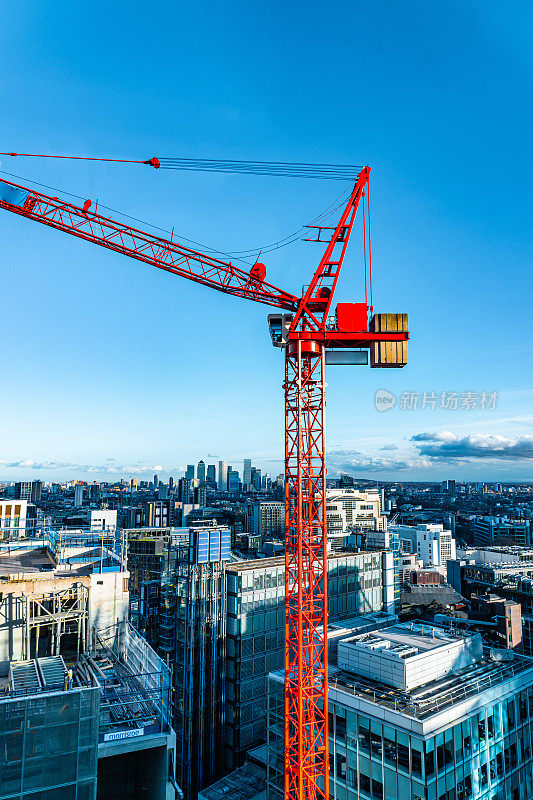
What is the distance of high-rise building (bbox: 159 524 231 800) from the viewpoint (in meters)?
38.1

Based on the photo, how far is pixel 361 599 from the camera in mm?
52094

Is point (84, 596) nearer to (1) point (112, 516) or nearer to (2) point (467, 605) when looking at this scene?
(2) point (467, 605)

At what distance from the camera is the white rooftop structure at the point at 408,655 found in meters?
26.3

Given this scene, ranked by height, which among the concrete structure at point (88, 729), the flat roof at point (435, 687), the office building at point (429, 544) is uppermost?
the concrete structure at point (88, 729)

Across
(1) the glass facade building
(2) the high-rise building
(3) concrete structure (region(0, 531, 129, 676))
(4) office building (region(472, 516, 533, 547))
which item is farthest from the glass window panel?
(4) office building (region(472, 516, 533, 547))

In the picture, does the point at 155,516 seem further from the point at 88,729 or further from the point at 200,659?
the point at 88,729

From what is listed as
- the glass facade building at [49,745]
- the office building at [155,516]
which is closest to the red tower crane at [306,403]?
the glass facade building at [49,745]

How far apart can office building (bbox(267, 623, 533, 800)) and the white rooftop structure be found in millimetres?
51

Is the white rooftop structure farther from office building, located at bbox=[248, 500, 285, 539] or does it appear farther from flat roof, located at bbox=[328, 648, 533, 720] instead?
office building, located at bbox=[248, 500, 285, 539]

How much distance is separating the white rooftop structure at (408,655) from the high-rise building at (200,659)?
43.2 ft

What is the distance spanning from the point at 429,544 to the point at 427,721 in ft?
340

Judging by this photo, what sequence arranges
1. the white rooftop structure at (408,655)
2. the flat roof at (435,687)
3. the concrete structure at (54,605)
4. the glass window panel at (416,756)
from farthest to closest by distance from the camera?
the white rooftop structure at (408,655), the flat roof at (435,687), the glass window panel at (416,756), the concrete structure at (54,605)

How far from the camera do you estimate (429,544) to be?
119 meters

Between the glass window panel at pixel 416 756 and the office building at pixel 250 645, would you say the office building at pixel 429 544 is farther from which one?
the glass window panel at pixel 416 756
